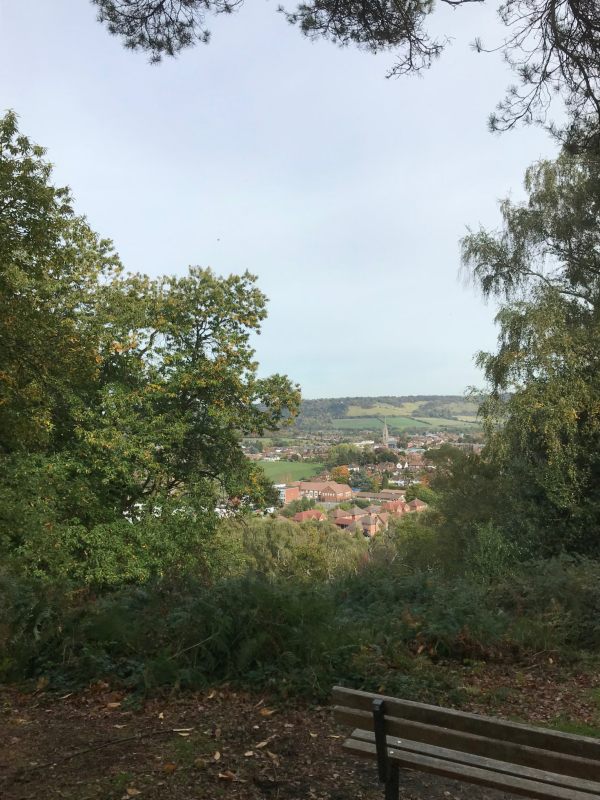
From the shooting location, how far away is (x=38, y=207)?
982 cm

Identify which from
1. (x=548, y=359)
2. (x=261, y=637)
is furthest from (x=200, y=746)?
(x=548, y=359)

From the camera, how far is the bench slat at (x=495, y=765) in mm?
2598

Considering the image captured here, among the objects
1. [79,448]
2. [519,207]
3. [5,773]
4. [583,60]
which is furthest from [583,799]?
[519,207]

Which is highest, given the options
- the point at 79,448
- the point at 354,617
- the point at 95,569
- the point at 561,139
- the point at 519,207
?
the point at 519,207

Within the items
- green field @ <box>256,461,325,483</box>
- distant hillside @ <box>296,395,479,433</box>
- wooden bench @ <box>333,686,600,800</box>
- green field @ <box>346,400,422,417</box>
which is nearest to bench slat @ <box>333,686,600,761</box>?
wooden bench @ <box>333,686,600,800</box>

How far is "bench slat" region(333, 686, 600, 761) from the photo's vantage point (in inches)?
102

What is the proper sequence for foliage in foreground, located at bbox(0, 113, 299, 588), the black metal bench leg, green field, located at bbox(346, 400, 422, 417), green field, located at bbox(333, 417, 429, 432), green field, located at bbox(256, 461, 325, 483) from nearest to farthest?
the black metal bench leg
foliage in foreground, located at bbox(0, 113, 299, 588)
green field, located at bbox(256, 461, 325, 483)
green field, located at bbox(333, 417, 429, 432)
green field, located at bbox(346, 400, 422, 417)

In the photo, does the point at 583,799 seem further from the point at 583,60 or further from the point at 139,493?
the point at 139,493

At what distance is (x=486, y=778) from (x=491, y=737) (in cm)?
17

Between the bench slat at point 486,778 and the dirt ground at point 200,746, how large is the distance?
73cm

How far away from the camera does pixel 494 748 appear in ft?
8.98

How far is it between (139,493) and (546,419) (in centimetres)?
902

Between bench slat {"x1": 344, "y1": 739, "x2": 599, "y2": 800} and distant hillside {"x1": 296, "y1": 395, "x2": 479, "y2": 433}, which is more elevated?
distant hillside {"x1": 296, "y1": 395, "x2": 479, "y2": 433}

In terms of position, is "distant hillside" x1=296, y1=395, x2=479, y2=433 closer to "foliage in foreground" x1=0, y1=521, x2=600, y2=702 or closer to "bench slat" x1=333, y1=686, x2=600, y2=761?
"foliage in foreground" x1=0, y1=521, x2=600, y2=702
